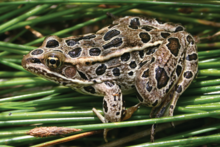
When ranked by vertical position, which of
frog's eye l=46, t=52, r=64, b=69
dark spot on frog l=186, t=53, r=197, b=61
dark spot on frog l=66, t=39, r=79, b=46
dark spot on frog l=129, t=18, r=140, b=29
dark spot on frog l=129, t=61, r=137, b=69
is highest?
dark spot on frog l=129, t=18, r=140, b=29

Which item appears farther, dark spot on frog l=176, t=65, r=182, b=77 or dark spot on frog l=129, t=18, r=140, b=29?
dark spot on frog l=129, t=18, r=140, b=29

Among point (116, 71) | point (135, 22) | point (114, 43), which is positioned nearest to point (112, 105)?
point (116, 71)

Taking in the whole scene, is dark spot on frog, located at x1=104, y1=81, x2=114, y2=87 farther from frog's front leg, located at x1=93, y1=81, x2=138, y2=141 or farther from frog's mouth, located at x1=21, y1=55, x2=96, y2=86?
frog's mouth, located at x1=21, y1=55, x2=96, y2=86

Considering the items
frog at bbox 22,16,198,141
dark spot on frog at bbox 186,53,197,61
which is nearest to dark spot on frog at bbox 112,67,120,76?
frog at bbox 22,16,198,141

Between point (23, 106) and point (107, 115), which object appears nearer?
point (107, 115)

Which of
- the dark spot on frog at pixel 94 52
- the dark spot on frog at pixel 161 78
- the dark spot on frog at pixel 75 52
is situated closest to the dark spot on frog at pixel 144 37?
the dark spot on frog at pixel 161 78

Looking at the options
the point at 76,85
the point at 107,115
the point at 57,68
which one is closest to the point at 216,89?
the point at 107,115

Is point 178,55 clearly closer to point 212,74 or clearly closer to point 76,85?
point 212,74
